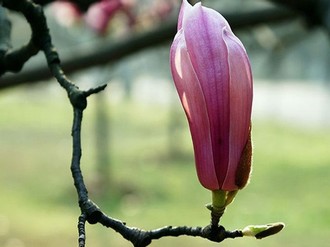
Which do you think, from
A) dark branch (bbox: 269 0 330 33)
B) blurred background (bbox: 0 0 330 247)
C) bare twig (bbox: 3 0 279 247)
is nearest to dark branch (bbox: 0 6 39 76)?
bare twig (bbox: 3 0 279 247)

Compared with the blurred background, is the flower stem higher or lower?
lower

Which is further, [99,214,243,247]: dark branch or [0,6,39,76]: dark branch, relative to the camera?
[0,6,39,76]: dark branch

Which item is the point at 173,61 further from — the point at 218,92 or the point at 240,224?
the point at 240,224

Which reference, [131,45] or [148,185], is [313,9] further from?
[148,185]

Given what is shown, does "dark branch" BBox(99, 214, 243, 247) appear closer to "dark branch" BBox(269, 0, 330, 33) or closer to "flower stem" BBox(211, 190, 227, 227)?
"flower stem" BBox(211, 190, 227, 227)

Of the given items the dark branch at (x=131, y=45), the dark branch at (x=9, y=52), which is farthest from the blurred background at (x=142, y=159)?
the dark branch at (x=9, y=52)

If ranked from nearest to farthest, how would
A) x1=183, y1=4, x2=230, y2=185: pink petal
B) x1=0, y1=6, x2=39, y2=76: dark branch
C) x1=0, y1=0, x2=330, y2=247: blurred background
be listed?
1. x1=183, y1=4, x2=230, y2=185: pink petal
2. x1=0, y1=6, x2=39, y2=76: dark branch
3. x1=0, y1=0, x2=330, y2=247: blurred background

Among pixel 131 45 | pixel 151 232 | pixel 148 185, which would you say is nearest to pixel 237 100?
pixel 151 232
